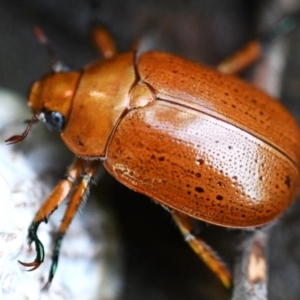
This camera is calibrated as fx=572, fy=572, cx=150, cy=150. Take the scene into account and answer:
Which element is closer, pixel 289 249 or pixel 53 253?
pixel 53 253

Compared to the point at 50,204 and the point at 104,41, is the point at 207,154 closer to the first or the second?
the point at 50,204

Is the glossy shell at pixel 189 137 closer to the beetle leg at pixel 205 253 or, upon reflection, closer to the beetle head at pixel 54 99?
the beetle head at pixel 54 99

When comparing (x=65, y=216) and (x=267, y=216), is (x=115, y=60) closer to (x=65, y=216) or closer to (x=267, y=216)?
(x=65, y=216)

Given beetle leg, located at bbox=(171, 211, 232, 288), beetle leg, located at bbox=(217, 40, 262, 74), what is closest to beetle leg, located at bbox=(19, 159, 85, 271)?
beetle leg, located at bbox=(171, 211, 232, 288)

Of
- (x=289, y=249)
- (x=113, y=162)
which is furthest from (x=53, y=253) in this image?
(x=289, y=249)

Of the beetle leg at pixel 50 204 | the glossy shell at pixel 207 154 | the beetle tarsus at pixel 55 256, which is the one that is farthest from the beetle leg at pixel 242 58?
the beetle tarsus at pixel 55 256

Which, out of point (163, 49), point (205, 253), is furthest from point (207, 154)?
point (163, 49)
